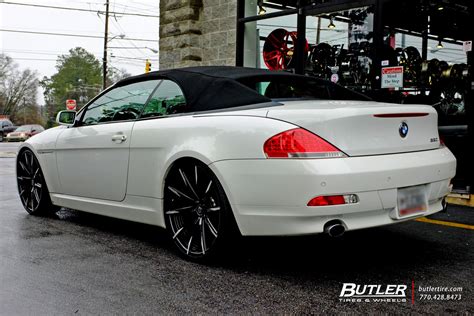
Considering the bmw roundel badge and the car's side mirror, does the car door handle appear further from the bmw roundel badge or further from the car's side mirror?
the bmw roundel badge

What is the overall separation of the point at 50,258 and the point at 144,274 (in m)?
0.83

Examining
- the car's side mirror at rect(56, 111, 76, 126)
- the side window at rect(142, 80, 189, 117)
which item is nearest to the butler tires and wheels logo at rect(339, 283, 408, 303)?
the side window at rect(142, 80, 189, 117)

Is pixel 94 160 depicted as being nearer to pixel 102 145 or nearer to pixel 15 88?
pixel 102 145

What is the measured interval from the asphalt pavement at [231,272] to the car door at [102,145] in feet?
1.45

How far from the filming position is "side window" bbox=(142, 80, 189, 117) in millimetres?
3924

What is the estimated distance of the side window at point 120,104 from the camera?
14.0ft

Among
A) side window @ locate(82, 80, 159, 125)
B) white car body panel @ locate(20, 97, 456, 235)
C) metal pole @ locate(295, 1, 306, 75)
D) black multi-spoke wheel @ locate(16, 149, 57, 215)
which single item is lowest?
black multi-spoke wheel @ locate(16, 149, 57, 215)

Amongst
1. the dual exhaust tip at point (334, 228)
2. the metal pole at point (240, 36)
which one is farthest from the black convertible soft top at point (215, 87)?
the metal pole at point (240, 36)

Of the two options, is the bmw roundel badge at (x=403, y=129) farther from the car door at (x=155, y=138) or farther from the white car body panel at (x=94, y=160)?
the white car body panel at (x=94, y=160)

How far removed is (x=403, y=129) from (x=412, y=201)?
0.47 metres

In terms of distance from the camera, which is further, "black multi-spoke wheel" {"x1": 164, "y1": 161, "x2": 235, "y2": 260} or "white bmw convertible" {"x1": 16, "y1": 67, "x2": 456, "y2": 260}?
"black multi-spoke wheel" {"x1": 164, "y1": 161, "x2": 235, "y2": 260}

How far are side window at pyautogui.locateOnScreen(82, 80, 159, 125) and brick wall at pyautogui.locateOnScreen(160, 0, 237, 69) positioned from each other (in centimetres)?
526

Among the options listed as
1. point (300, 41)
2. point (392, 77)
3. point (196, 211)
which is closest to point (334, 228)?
point (196, 211)

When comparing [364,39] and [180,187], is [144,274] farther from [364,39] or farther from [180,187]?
[364,39]
